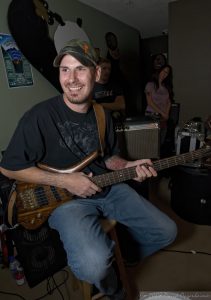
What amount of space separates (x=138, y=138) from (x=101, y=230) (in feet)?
3.22

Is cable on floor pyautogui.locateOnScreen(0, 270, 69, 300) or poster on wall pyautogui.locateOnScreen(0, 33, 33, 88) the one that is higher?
poster on wall pyautogui.locateOnScreen(0, 33, 33, 88)

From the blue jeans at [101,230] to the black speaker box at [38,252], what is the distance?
18 cm

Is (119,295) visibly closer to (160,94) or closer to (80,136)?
(80,136)

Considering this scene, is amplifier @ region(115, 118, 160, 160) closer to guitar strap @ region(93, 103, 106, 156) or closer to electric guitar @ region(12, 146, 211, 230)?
guitar strap @ region(93, 103, 106, 156)

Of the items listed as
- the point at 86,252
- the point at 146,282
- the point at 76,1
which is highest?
the point at 76,1

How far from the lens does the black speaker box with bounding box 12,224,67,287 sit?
3.80 feet

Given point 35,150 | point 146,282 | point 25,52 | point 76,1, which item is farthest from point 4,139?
point 76,1

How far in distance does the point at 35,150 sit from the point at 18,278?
32.4 inches

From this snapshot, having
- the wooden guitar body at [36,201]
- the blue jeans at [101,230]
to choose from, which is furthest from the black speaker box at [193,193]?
the wooden guitar body at [36,201]

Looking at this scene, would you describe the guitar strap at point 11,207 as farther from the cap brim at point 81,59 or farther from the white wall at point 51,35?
the white wall at point 51,35

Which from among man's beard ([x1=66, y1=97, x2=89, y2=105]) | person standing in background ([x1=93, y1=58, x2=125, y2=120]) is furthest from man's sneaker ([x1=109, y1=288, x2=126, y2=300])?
person standing in background ([x1=93, y1=58, x2=125, y2=120])

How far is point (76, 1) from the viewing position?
231 centimetres

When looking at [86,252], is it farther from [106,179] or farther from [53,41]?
[53,41]

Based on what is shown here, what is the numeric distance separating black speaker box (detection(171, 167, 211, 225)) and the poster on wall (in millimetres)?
1407
